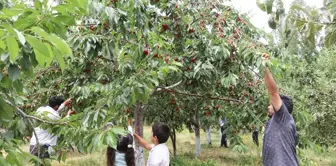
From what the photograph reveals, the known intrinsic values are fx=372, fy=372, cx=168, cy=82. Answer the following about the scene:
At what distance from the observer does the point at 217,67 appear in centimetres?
405

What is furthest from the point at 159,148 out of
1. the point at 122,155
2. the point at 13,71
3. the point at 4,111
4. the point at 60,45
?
the point at 60,45

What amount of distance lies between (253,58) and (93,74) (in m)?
2.47

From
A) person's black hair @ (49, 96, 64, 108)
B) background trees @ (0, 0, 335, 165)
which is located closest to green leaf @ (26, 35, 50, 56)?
background trees @ (0, 0, 335, 165)

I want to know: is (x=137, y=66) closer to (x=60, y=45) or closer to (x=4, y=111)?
(x=4, y=111)

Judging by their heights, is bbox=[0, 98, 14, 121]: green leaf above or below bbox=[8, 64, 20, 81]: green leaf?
below

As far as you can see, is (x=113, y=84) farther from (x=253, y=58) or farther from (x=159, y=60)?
(x=253, y=58)

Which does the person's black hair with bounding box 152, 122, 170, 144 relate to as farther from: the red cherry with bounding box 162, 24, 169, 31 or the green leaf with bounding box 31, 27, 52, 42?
the green leaf with bounding box 31, 27, 52, 42

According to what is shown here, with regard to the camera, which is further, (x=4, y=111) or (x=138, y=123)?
(x=138, y=123)

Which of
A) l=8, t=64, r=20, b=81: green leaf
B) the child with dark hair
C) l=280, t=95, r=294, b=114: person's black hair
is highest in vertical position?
l=8, t=64, r=20, b=81: green leaf

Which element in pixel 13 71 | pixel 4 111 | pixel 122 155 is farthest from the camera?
pixel 122 155

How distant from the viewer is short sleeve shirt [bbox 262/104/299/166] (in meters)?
2.54

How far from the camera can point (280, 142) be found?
254 cm

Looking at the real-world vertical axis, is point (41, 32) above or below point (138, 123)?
above

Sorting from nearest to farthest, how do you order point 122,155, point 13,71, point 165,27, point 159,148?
point 13,71 → point 159,148 → point 122,155 → point 165,27
